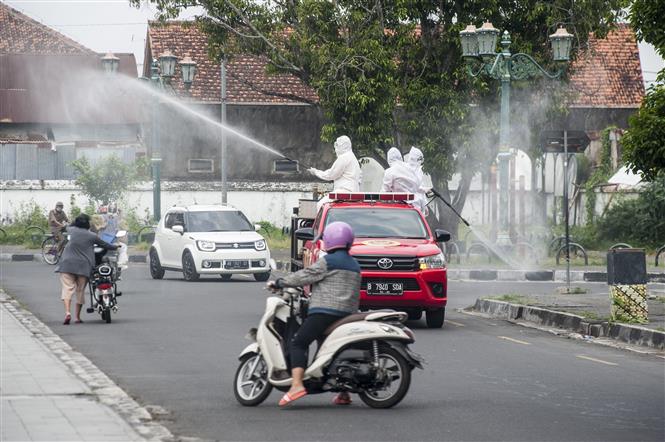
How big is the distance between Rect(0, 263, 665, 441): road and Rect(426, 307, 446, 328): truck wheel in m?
0.27

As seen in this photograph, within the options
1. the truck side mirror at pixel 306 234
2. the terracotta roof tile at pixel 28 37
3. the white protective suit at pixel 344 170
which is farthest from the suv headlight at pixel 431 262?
the terracotta roof tile at pixel 28 37

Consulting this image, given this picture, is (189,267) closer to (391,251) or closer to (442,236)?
(442,236)

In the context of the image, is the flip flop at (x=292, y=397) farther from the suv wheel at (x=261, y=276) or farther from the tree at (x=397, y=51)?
the tree at (x=397, y=51)

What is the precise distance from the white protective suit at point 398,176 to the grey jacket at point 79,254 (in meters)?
5.71

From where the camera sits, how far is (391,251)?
1933 cm

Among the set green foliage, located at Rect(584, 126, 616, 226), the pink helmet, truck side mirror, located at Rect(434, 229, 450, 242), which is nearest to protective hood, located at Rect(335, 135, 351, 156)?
truck side mirror, located at Rect(434, 229, 450, 242)

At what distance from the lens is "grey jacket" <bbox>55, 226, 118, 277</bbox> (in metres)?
20.1

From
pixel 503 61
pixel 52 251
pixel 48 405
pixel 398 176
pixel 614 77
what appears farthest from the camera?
pixel 614 77

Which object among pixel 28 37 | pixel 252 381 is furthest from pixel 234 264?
pixel 28 37

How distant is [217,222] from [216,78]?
2615cm

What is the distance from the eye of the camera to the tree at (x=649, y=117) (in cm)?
1603

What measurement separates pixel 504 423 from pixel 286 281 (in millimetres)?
2180

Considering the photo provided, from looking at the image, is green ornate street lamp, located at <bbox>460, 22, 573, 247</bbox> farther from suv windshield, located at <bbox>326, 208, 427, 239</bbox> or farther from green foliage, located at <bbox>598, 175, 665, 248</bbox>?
suv windshield, located at <bbox>326, 208, 427, 239</bbox>

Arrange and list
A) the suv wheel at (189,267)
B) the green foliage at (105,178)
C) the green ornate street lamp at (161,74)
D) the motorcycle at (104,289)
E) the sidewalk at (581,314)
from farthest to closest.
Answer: the green foliage at (105,178)
the green ornate street lamp at (161,74)
the suv wheel at (189,267)
the motorcycle at (104,289)
the sidewalk at (581,314)
